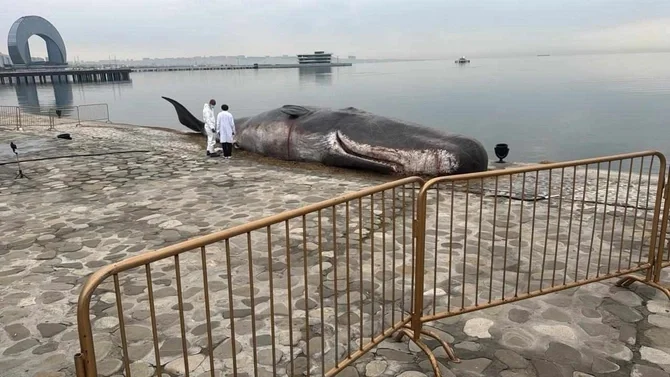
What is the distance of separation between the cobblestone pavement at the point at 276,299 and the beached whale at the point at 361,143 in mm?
2210

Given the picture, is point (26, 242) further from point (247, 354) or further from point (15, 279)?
point (247, 354)

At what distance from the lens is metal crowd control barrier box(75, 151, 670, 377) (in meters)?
3.44

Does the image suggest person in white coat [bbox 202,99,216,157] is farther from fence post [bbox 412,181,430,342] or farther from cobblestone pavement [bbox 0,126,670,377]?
fence post [bbox 412,181,430,342]

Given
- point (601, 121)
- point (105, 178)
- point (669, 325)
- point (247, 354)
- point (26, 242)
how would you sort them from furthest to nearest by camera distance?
1. point (601, 121)
2. point (105, 178)
3. point (26, 242)
4. point (669, 325)
5. point (247, 354)

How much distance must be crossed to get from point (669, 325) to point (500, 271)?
69.8 inches

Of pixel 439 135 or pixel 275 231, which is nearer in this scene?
pixel 275 231

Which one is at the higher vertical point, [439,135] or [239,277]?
[439,135]

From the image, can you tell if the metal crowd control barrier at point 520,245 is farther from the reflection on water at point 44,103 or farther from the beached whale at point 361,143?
the reflection on water at point 44,103

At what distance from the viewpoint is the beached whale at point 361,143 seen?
11219 millimetres

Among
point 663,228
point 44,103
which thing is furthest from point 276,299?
point 44,103

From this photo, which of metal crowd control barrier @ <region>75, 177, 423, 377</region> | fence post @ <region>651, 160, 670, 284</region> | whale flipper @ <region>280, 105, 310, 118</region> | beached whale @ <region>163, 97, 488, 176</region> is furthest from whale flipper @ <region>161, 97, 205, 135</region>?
fence post @ <region>651, 160, 670, 284</region>

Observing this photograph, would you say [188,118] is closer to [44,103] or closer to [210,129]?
[210,129]

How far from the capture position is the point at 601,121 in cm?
3102

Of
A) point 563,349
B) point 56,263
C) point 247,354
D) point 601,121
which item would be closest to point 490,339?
point 563,349
